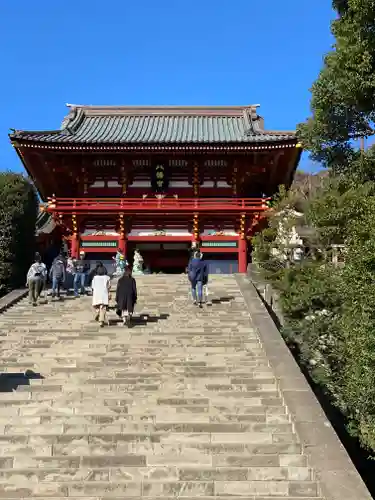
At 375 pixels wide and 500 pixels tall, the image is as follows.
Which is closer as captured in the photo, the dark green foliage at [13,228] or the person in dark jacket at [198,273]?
the person in dark jacket at [198,273]

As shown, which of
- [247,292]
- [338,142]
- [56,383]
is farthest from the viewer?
[247,292]

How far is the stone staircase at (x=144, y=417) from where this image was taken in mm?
6730

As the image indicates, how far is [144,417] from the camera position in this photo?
797 centimetres

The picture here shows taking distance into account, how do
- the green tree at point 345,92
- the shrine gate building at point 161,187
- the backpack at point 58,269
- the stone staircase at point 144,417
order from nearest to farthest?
1. the stone staircase at point 144,417
2. the green tree at point 345,92
3. the backpack at point 58,269
4. the shrine gate building at point 161,187

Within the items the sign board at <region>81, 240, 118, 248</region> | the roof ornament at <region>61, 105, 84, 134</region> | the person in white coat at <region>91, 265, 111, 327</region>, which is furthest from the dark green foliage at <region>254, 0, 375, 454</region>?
the roof ornament at <region>61, 105, 84, 134</region>

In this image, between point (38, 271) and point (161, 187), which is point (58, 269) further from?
point (161, 187)

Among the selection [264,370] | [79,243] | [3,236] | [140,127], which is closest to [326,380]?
[264,370]

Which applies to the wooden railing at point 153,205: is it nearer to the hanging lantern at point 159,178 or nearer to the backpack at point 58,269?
the hanging lantern at point 159,178

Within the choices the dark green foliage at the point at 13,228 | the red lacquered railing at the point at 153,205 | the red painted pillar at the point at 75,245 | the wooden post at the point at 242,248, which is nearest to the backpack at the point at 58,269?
the dark green foliage at the point at 13,228

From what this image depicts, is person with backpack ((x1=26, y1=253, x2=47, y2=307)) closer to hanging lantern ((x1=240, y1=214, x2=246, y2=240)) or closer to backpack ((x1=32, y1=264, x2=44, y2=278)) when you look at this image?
backpack ((x1=32, y1=264, x2=44, y2=278))

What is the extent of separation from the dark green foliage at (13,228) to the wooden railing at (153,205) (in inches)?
203

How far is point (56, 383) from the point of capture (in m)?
9.06

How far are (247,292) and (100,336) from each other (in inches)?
199

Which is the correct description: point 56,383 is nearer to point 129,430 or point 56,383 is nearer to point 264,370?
point 129,430
